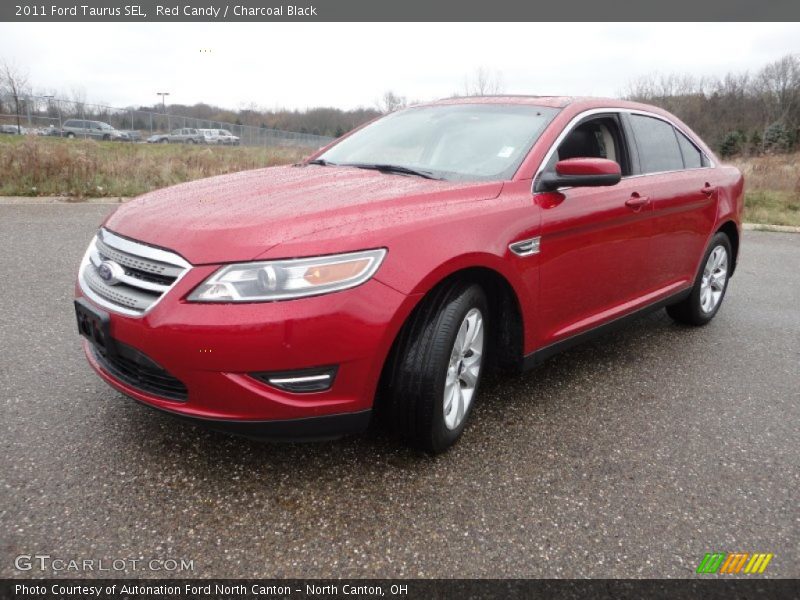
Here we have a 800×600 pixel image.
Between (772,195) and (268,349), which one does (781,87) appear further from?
(268,349)

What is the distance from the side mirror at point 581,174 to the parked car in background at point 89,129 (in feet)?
111

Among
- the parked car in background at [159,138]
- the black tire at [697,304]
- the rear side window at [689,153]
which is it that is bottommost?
the black tire at [697,304]

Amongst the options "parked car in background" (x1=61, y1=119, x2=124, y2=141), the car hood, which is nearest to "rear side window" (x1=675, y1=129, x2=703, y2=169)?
the car hood

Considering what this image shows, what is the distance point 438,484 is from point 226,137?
40209mm

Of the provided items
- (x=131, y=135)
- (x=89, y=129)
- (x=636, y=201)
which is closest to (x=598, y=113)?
(x=636, y=201)

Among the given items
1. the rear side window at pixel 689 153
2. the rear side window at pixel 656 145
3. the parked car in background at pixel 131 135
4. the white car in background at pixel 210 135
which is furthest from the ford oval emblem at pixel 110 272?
the white car in background at pixel 210 135

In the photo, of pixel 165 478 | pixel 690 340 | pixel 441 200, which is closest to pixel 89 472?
pixel 165 478

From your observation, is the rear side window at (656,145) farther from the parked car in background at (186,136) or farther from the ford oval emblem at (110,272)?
the parked car in background at (186,136)

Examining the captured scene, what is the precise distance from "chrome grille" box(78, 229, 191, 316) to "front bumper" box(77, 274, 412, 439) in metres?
0.06

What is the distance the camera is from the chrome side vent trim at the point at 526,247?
104 inches

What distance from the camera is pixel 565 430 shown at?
292cm

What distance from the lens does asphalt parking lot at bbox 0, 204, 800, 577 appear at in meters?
2.01

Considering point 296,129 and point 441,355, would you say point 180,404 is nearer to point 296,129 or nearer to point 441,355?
point 441,355

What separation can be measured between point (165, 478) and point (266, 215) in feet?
3.52
